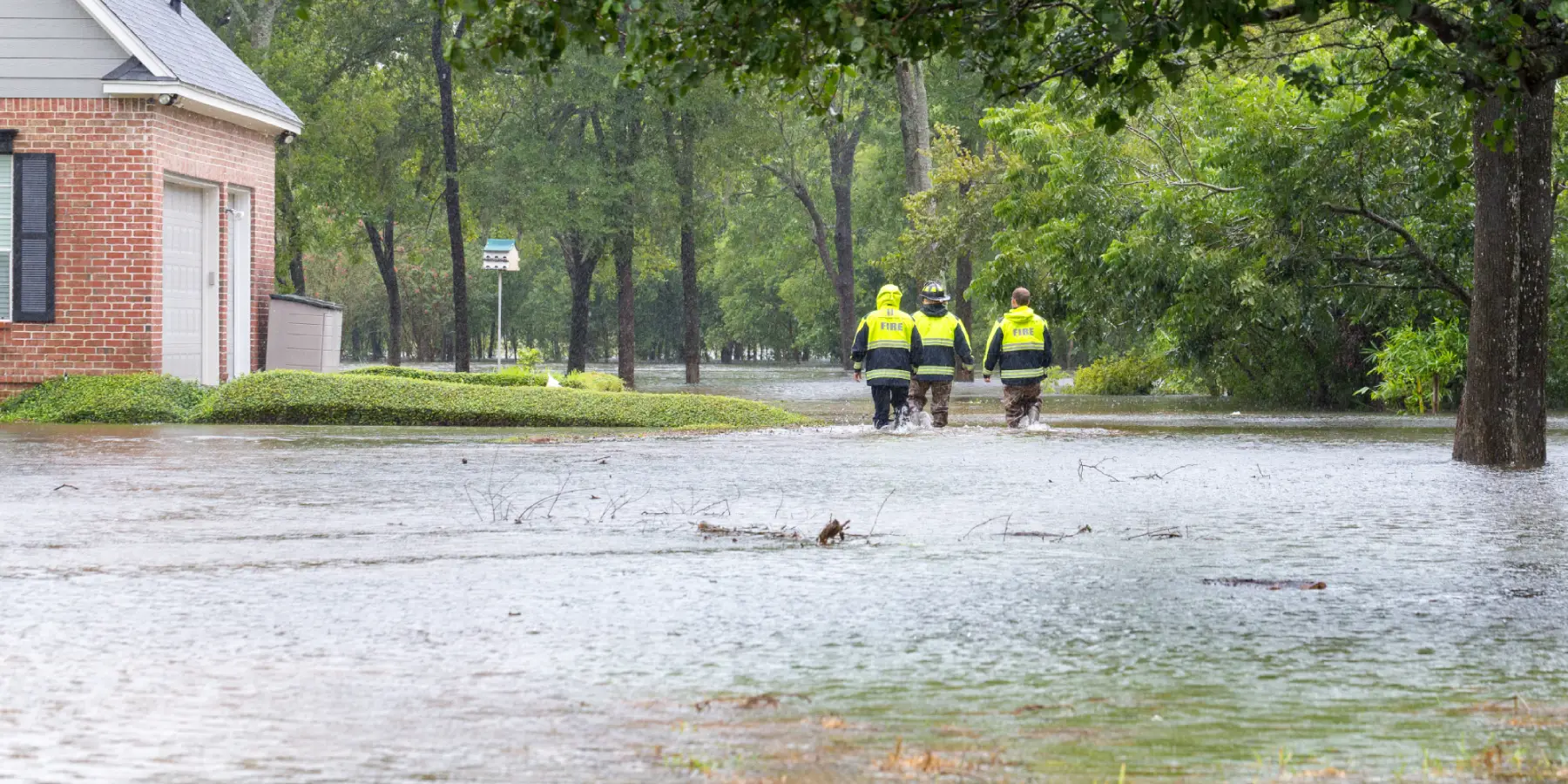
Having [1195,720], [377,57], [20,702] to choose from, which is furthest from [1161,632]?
[377,57]

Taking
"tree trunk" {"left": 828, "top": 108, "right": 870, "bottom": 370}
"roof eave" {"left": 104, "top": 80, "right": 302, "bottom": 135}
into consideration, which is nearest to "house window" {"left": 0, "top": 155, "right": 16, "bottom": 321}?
"roof eave" {"left": 104, "top": 80, "right": 302, "bottom": 135}

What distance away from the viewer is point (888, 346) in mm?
21031

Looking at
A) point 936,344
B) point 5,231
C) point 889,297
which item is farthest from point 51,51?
point 936,344

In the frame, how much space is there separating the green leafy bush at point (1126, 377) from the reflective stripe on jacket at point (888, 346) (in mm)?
17860

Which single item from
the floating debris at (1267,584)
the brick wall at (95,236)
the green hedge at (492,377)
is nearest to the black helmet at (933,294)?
the green hedge at (492,377)

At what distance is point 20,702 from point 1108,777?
3353 mm

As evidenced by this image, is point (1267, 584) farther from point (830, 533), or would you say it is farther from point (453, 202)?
point (453, 202)

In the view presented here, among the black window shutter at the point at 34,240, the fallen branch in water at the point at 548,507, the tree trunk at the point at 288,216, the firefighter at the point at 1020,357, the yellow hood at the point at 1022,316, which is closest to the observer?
the fallen branch in water at the point at 548,507

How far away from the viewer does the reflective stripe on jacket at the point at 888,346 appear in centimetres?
2106

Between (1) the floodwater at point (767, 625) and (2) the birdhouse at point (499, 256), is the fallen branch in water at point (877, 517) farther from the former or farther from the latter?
(2) the birdhouse at point (499, 256)

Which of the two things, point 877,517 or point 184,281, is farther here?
point 184,281

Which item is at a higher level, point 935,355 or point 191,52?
point 191,52

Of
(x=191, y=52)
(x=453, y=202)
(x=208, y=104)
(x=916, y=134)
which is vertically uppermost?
(x=916, y=134)

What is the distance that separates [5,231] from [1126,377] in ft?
75.1
